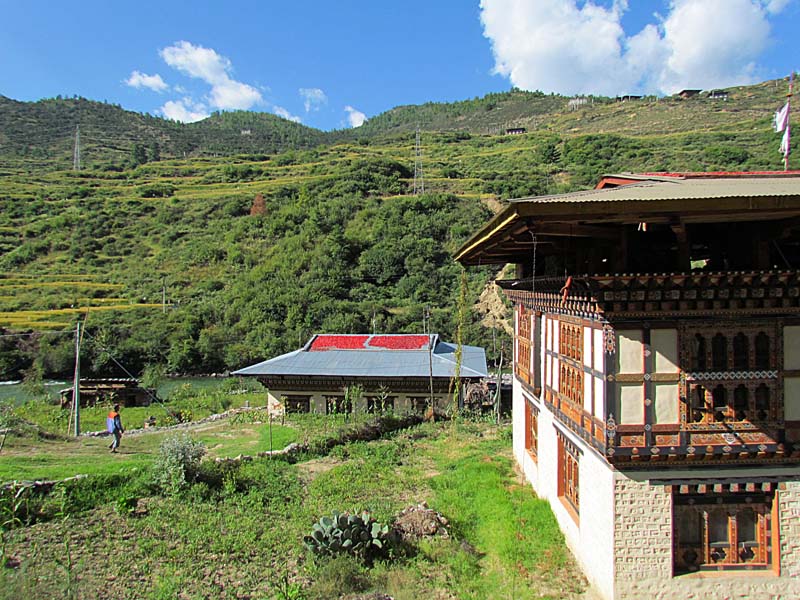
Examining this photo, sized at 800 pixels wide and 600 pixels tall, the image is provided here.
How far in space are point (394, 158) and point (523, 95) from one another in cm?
5710

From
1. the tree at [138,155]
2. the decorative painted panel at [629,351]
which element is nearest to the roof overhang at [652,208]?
the decorative painted panel at [629,351]

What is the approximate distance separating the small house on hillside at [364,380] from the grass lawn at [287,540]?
644cm

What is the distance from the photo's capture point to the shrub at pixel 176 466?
10.7m

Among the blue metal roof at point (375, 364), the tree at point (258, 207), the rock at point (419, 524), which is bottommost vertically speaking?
the rock at point (419, 524)

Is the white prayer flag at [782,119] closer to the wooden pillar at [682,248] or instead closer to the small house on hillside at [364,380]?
the wooden pillar at [682,248]

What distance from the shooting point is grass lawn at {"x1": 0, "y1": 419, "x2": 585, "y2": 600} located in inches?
277

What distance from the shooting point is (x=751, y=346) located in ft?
21.1

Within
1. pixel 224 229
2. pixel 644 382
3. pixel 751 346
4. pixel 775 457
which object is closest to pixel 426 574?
pixel 644 382

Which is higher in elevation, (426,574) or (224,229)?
(224,229)

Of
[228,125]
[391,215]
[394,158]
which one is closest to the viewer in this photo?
[391,215]

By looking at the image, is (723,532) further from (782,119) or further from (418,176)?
(418,176)

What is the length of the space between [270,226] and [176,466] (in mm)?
53011

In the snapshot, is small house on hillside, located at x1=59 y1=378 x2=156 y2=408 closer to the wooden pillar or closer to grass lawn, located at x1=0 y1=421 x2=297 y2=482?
grass lawn, located at x1=0 y1=421 x2=297 y2=482

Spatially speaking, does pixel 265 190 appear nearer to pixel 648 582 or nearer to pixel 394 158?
pixel 394 158
